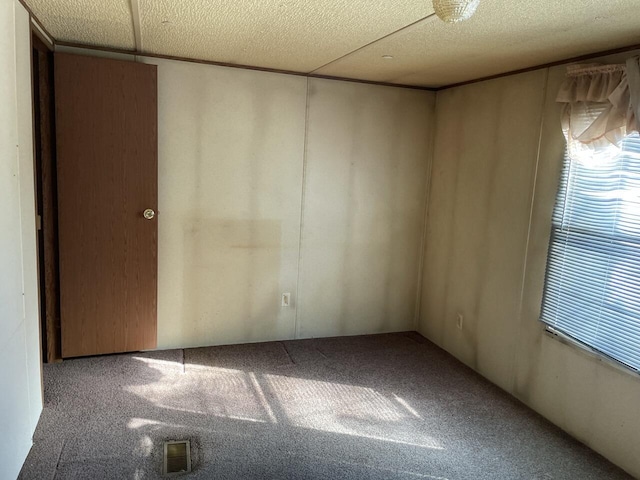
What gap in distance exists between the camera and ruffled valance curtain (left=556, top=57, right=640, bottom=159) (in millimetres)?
2342

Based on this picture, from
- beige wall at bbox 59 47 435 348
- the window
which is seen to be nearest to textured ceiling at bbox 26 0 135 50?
beige wall at bbox 59 47 435 348

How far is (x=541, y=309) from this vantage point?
118 inches

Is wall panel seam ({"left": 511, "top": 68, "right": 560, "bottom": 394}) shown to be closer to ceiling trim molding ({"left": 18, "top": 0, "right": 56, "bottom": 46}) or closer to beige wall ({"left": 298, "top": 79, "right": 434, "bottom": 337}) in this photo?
beige wall ({"left": 298, "top": 79, "right": 434, "bottom": 337})

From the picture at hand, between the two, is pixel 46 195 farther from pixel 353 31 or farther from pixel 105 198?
pixel 353 31

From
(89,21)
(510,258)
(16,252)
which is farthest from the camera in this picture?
(510,258)

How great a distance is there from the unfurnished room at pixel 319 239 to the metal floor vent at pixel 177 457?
0.4 inches

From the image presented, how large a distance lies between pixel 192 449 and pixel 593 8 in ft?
9.11

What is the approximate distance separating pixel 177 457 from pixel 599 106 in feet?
9.56

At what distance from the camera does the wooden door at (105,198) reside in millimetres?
3127

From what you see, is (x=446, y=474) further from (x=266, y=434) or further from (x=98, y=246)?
(x=98, y=246)

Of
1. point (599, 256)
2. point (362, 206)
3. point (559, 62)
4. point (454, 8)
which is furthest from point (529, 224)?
point (454, 8)

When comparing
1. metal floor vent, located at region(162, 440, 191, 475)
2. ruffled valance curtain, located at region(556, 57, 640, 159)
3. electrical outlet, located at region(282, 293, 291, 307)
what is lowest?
metal floor vent, located at region(162, 440, 191, 475)

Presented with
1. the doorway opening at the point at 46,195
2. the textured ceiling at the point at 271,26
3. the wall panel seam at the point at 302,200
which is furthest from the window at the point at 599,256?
the doorway opening at the point at 46,195

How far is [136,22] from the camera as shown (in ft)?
8.36
